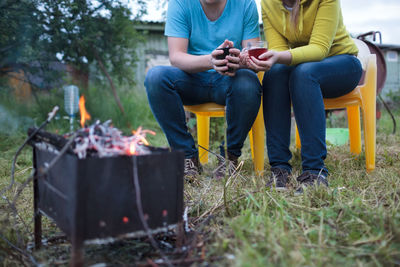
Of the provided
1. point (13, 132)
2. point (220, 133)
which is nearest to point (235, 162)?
point (220, 133)

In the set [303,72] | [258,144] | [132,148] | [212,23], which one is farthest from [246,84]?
[132,148]

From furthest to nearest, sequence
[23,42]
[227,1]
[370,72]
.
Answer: [23,42], [227,1], [370,72]

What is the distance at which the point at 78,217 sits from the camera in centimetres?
99

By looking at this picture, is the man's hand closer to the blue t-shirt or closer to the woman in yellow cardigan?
the woman in yellow cardigan

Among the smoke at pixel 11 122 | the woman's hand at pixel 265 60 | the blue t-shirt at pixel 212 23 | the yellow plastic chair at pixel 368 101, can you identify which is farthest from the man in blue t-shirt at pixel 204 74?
the smoke at pixel 11 122

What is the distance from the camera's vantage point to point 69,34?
12.8 feet

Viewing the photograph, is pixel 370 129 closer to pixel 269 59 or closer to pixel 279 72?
pixel 279 72

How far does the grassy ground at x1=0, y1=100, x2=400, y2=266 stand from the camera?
104cm

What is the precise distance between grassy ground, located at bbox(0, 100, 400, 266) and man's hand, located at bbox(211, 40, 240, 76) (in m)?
0.69

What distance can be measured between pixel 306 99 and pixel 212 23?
0.90 metres

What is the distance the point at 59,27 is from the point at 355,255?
379cm

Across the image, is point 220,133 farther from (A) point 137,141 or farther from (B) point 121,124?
(A) point 137,141

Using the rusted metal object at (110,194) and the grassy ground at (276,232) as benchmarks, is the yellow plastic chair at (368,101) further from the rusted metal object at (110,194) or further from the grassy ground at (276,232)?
the rusted metal object at (110,194)

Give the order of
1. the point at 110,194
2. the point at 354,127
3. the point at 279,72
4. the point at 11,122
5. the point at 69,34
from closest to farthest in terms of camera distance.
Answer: the point at 110,194 < the point at 279,72 < the point at 354,127 < the point at 69,34 < the point at 11,122
